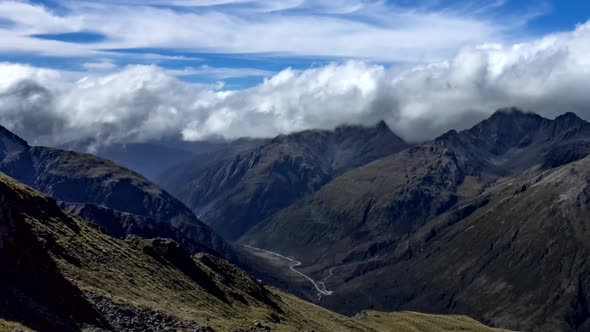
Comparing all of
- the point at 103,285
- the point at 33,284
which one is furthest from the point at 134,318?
the point at 33,284

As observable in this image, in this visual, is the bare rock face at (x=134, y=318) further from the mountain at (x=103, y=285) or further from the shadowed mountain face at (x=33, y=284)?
the shadowed mountain face at (x=33, y=284)

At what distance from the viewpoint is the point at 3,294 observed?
6350 centimetres

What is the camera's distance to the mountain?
221ft

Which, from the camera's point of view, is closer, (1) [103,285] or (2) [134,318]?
(2) [134,318]

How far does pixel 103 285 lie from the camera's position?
273ft

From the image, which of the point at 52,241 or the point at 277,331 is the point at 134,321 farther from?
the point at 277,331

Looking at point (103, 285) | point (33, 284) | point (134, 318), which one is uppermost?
point (33, 284)

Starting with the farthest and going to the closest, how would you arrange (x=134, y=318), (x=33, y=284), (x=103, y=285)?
(x=103, y=285) → (x=134, y=318) → (x=33, y=284)

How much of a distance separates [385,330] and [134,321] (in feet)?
389

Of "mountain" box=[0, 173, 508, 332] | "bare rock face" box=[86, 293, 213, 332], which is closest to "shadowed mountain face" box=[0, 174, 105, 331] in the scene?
"mountain" box=[0, 173, 508, 332]

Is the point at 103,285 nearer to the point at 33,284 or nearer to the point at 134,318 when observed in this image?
the point at 134,318

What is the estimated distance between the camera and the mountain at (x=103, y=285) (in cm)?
6725

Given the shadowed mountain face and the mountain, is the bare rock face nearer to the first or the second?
the mountain

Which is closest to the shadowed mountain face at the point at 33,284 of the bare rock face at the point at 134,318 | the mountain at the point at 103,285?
the mountain at the point at 103,285
